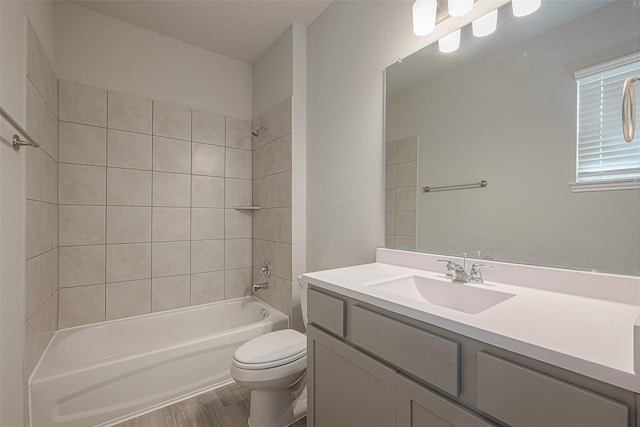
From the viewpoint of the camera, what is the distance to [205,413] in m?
1.61

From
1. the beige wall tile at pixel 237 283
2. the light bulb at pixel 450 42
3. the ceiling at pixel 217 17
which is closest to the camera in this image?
the light bulb at pixel 450 42

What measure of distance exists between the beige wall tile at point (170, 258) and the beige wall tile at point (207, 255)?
1.9 inches

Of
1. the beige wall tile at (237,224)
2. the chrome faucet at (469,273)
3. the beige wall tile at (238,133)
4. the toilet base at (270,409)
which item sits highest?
the beige wall tile at (238,133)

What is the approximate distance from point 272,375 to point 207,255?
4.39ft

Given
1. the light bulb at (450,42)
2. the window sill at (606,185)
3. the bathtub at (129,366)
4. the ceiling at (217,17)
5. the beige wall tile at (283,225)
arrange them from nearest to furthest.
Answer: the window sill at (606,185)
the light bulb at (450,42)
the bathtub at (129,366)
the ceiling at (217,17)
the beige wall tile at (283,225)

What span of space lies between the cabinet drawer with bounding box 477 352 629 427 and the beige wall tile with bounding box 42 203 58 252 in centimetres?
212

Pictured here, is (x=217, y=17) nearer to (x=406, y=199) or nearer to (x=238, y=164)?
(x=238, y=164)

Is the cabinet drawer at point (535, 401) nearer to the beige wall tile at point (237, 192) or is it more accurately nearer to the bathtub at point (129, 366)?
the bathtub at point (129, 366)

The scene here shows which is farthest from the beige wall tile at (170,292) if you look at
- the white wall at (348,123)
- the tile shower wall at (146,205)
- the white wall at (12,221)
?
the white wall at (348,123)

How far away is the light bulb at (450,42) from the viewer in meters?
1.22

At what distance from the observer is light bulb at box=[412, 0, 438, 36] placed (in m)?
1.23

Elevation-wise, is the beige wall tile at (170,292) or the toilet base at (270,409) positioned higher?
the beige wall tile at (170,292)

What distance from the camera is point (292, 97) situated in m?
2.09

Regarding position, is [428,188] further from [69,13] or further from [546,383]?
[69,13]
